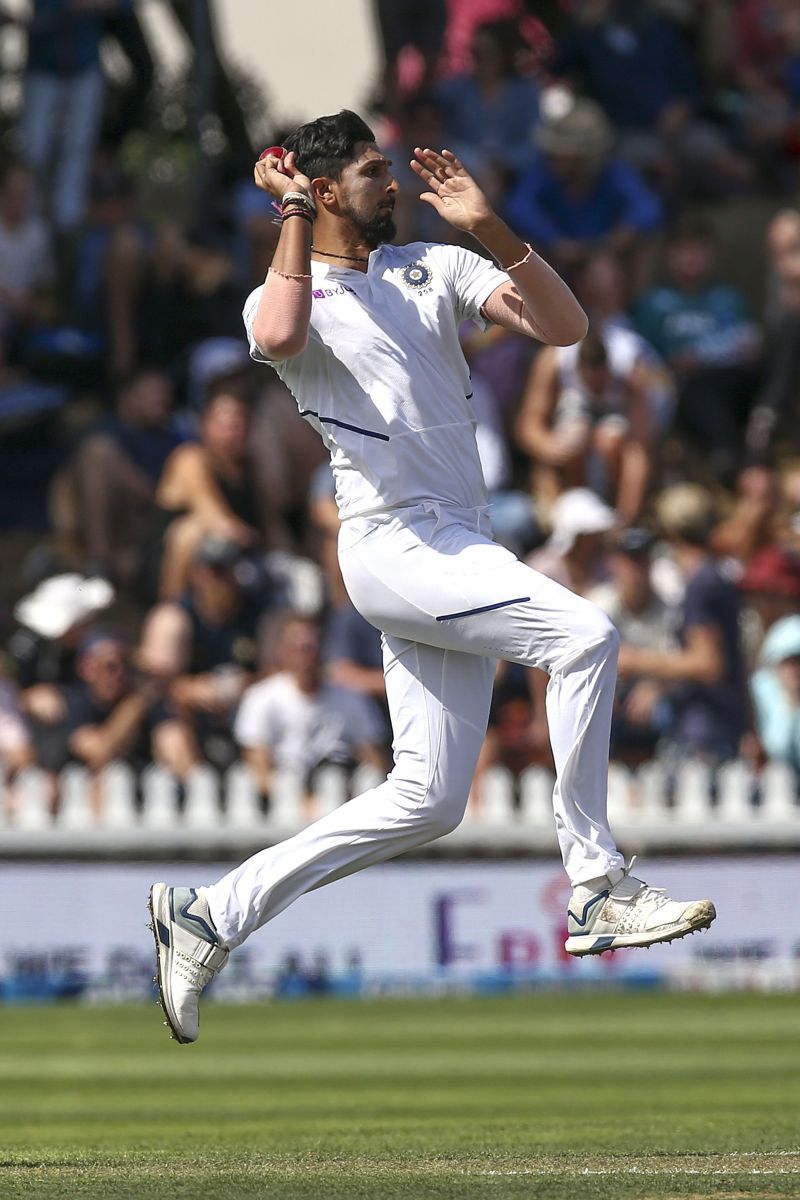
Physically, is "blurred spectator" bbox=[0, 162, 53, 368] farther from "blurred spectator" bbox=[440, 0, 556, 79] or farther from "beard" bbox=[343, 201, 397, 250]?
"beard" bbox=[343, 201, 397, 250]

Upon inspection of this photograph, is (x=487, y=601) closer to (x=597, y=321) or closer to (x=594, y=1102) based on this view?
(x=594, y=1102)

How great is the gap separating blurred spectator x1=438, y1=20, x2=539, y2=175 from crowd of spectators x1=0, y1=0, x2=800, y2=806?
0.09 feet

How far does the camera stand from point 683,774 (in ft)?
43.9

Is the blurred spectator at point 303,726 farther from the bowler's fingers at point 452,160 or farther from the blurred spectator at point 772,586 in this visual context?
the bowler's fingers at point 452,160

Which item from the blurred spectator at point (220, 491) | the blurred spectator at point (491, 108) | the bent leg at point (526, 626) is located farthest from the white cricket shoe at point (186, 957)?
the blurred spectator at point (491, 108)

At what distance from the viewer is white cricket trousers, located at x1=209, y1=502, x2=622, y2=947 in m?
6.23

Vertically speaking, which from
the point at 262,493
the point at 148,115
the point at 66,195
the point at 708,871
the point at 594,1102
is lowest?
the point at 594,1102

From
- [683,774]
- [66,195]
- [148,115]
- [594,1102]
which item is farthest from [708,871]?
[148,115]

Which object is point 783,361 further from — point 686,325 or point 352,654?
point 352,654

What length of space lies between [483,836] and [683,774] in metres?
1.20

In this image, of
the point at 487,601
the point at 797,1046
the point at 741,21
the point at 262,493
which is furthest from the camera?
the point at 741,21

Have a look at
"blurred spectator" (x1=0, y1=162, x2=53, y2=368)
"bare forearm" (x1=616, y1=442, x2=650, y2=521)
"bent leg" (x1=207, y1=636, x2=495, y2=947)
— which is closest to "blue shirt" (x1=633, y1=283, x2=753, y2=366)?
"bare forearm" (x1=616, y1=442, x2=650, y2=521)

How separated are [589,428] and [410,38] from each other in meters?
4.38

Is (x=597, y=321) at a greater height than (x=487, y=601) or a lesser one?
greater
